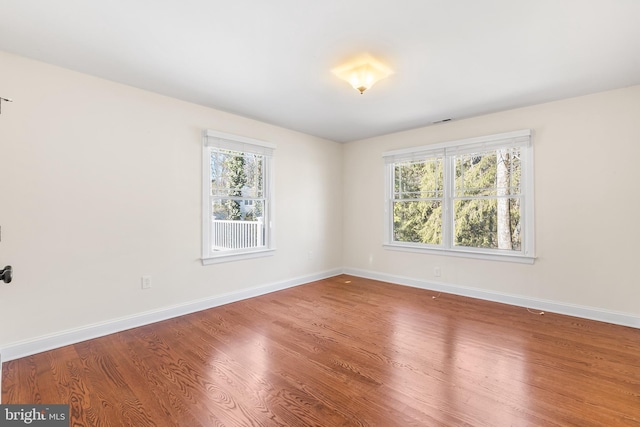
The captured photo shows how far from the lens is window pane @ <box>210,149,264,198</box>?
12.5ft

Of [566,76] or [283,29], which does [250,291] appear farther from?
[566,76]

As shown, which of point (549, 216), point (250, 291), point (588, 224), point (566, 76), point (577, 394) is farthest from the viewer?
point (250, 291)

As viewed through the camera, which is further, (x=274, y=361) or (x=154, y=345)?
(x=154, y=345)

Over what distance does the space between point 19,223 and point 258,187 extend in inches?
98.2

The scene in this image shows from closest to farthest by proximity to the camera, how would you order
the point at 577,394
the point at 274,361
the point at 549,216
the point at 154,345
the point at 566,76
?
the point at 577,394 → the point at 274,361 → the point at 154,345 → the point at 566,76 → the point at 549,216

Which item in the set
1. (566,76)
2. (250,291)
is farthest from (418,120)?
(250,291)

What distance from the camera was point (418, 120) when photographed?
13.8 feet

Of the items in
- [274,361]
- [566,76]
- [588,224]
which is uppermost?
[566,76]

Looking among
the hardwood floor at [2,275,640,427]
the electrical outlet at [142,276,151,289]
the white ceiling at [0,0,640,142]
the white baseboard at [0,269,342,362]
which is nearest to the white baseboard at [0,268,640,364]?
the white baseboard at [0,269,342,362]

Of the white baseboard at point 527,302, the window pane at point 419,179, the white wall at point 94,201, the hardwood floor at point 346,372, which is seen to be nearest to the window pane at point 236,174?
the white wall at point 94,201

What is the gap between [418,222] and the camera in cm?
471

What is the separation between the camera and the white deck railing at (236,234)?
386 centimetres

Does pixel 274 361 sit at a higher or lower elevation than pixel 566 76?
lower

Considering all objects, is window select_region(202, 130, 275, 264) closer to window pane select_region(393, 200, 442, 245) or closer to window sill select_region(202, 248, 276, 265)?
window sill select_region(202, 248, 276, 265)
